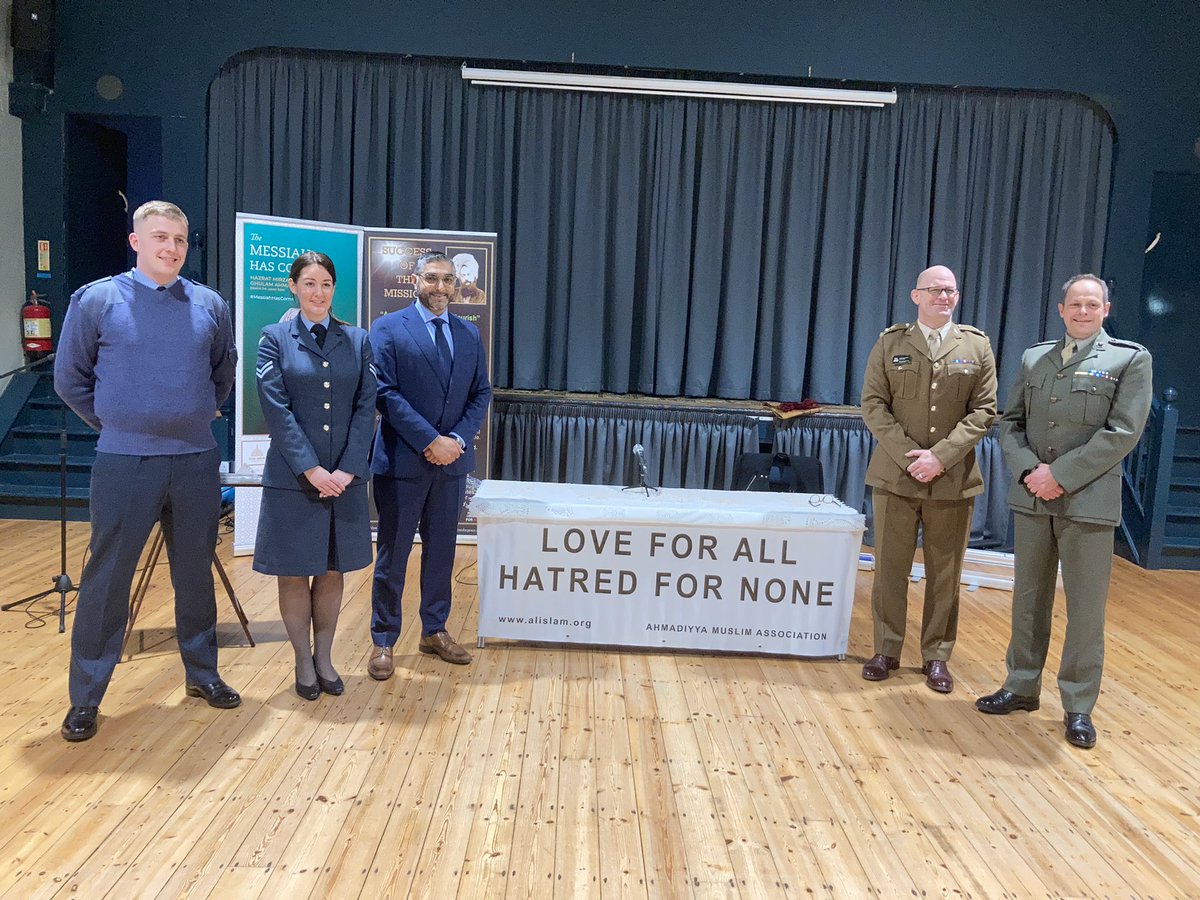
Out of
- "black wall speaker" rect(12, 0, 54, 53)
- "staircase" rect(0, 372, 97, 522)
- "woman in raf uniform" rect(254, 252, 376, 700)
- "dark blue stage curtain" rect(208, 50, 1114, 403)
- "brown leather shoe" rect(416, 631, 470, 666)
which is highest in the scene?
"black wall speaker" rect(12, 0, 54, 53)

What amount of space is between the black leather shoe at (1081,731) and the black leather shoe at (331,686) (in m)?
2.66

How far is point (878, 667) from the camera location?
3.76 metres

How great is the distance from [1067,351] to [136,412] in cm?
320

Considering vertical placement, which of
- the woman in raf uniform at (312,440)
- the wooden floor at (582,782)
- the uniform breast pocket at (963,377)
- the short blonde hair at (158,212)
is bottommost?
the wooden floor at (582,782)

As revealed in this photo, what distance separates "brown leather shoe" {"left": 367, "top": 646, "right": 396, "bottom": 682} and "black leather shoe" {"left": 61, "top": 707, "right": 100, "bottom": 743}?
969 mm

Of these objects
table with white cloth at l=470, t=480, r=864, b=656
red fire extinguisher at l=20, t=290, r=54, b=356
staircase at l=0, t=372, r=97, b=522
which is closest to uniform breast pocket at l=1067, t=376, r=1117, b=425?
table with white cloth at l=470, t=480, r=864, b=656

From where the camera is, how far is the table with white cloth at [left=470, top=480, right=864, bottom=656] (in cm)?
378

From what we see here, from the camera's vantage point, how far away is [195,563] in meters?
3.08

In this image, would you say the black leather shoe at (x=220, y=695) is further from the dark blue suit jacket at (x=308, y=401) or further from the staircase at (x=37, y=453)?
the staircase at (x=37, y=453)

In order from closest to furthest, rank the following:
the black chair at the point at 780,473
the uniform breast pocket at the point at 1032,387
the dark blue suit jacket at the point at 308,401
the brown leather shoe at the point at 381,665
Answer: the dark blue suit jacket at the point at 308,401 < the uniform breast pocket at the point at 1032,387 < the brown leather shoe at the point at 381,665 < the black chair at the point at 780,473

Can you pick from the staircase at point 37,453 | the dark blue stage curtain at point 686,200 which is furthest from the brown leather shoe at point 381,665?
the staircase at point 37,453

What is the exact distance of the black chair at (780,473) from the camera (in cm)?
563

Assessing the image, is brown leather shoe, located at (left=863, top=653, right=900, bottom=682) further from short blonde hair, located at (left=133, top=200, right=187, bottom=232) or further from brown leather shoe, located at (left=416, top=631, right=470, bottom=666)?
short blonde hair, located at (left=133, top=200, right=187, bottom=232)

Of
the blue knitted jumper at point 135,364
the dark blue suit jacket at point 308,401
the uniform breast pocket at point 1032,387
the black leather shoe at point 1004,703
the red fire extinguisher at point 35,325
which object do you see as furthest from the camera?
the red fire extinguisher at point 35,325
